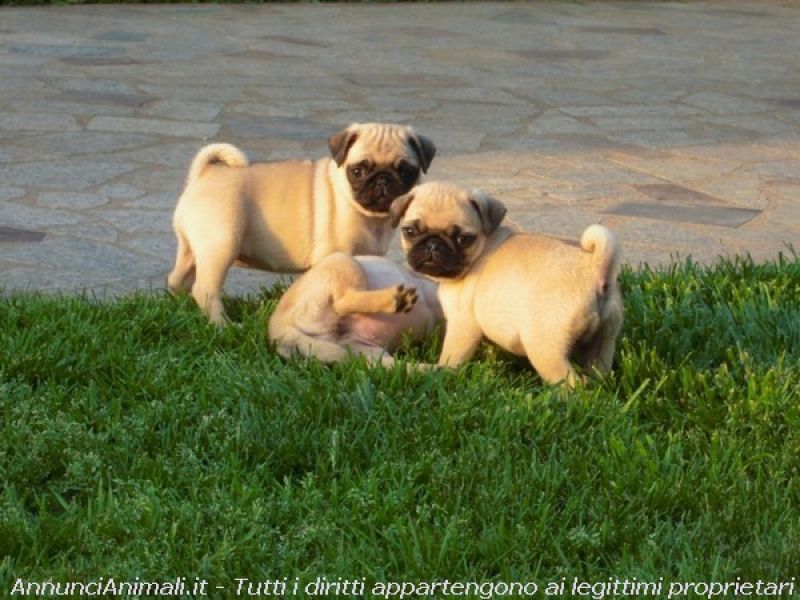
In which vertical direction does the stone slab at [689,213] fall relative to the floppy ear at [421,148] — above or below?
below

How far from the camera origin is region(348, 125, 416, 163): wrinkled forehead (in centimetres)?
549

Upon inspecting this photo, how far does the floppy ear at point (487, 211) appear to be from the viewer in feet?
16.2

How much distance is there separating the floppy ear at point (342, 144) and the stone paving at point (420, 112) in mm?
968

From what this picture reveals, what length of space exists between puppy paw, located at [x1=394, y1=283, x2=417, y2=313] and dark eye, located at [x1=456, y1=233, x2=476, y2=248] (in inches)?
9.5

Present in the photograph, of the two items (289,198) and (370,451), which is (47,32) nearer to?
(289,198)

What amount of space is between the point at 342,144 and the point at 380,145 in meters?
0.14

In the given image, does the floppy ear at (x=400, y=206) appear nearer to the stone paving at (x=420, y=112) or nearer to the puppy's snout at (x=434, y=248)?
the puppy's snout at (x=434, y=248)

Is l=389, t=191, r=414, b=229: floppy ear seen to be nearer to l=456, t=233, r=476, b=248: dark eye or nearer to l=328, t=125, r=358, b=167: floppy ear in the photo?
l=456, t=233, r=476, b=248: dark eye

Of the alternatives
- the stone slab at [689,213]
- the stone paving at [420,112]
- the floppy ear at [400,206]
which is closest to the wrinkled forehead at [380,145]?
the floppy ear at [400,206]

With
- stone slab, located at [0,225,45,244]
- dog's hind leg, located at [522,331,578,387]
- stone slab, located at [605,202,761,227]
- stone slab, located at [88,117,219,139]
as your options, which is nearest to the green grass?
dog's hind leg, located at [522,331,578,387]

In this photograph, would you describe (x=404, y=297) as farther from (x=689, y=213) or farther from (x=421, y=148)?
(x=689, y=213)

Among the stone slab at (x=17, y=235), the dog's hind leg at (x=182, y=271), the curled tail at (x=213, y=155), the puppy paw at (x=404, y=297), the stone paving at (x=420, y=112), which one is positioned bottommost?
the stone paving at (x=420, y=112)

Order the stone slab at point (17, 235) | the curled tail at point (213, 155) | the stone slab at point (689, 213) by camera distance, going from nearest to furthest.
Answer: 1. the curled tail at point (213, 155)
2. the stone slab at point (17, 235)
3. the stone slab at point (689, 213)

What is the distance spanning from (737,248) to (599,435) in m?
2.96
